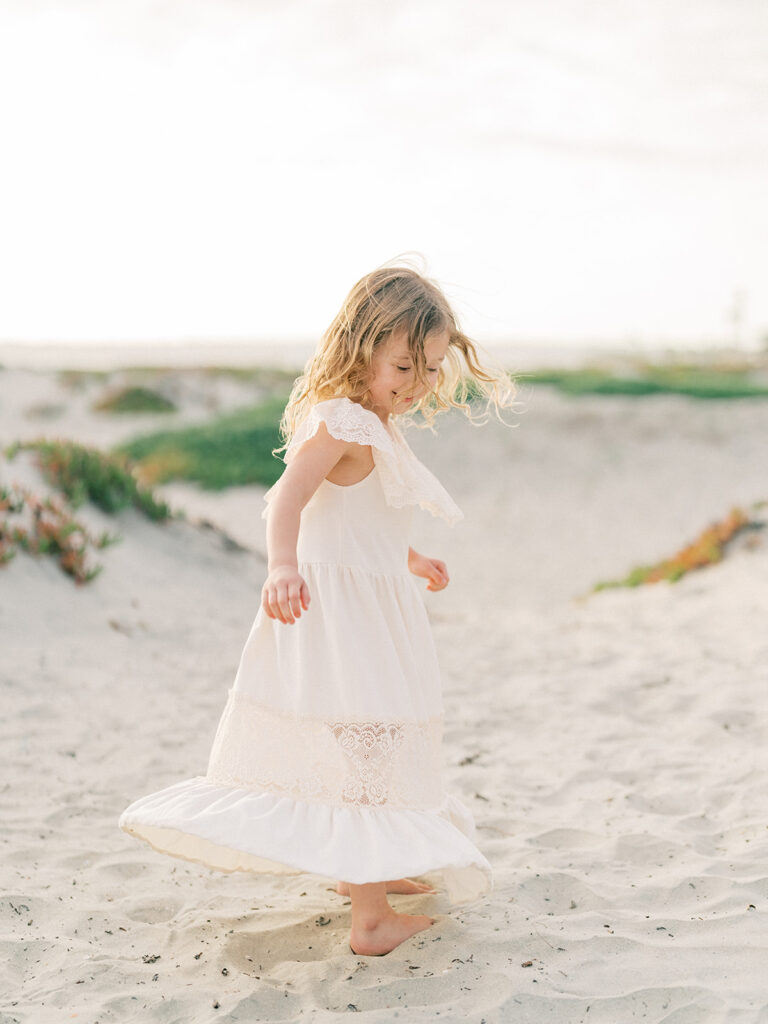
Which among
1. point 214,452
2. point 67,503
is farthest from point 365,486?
point 214,452

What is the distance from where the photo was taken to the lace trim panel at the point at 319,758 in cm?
265

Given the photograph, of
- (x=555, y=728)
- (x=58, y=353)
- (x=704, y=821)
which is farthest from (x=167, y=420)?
(x=58, y=353)

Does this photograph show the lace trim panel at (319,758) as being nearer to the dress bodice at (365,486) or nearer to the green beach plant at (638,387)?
the dress bodice at (365,486)

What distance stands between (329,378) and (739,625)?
5058 mm

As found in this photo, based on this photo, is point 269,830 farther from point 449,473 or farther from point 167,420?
point 167,420

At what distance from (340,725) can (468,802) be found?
1.66m

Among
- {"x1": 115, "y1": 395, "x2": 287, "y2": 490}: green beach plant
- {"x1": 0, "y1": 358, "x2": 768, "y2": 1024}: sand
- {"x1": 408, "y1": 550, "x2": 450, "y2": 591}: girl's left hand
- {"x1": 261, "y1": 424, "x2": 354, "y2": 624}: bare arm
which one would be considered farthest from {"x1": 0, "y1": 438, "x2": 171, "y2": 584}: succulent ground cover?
{"x1": 115, "y1": 395, "x2": 287, "y2": 490}: green beach plant

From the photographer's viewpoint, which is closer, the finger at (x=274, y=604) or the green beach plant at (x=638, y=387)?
the finger at (x=274, y=604)

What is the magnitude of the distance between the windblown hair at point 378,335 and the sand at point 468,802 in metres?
1.54

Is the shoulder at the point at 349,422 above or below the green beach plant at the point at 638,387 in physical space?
below

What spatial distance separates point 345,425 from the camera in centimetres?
271

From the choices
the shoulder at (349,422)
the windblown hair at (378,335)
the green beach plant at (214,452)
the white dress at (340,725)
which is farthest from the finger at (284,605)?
the green beach plant at (214,452)

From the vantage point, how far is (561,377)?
2164cm

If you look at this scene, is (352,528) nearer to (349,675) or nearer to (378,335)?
(349,675)
